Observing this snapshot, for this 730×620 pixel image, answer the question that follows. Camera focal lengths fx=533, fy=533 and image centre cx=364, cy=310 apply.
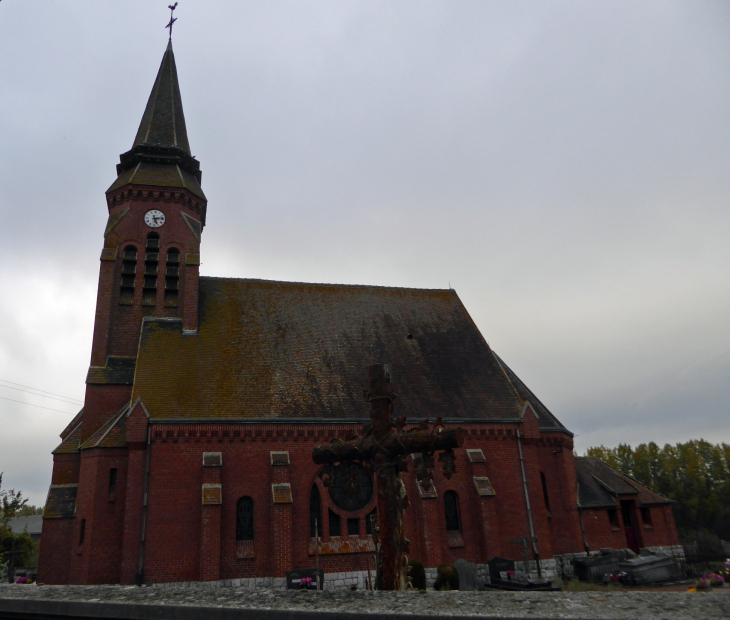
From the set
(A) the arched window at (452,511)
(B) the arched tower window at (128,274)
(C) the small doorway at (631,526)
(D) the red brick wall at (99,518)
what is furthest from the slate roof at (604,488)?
(B) the arched tower window at (128,274)

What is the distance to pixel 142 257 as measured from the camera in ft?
93.9

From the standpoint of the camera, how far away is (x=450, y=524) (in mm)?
24688

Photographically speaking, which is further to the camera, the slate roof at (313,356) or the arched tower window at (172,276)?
the arched tower window at (172,276)

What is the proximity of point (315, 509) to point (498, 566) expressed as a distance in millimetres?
8124

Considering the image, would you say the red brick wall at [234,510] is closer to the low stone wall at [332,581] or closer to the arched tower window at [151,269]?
the low stone wall at [332,581]

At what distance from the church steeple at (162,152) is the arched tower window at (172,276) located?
3.99m

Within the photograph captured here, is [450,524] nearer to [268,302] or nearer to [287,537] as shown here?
[287,537]

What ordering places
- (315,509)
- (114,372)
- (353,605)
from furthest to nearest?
1. (114,372)
2. (315,509)
3. (353,605)

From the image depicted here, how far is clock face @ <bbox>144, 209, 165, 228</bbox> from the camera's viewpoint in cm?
2938

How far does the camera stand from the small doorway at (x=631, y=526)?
3031 cm

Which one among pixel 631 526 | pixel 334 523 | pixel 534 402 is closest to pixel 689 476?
pixel 631 526

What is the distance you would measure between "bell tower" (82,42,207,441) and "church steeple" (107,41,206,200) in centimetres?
5

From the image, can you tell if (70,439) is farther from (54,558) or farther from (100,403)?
(54,558)

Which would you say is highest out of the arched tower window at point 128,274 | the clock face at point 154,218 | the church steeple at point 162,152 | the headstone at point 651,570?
the church steeple at point 162,152
